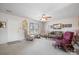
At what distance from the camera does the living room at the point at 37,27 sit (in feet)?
7.79

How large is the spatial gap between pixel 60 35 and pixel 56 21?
27 cm

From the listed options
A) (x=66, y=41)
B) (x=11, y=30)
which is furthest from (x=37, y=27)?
(x=66, y=41)

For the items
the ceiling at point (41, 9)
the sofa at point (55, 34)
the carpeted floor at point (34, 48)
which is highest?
the ceiling at point (41, 9)

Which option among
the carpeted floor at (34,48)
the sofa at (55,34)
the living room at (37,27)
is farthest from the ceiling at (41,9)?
the carpeted floor at (34,48)

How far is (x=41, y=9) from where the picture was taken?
7.86ft

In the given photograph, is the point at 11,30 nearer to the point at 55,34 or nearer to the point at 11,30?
the point at 11,30

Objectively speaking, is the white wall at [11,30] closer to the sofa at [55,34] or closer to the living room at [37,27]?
the living room at [37,27]

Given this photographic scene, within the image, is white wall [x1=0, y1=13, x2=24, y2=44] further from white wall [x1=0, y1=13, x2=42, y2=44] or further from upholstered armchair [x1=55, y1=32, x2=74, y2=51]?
upholstered armchair [x1=55, y1=32, x2=74, y2=51]

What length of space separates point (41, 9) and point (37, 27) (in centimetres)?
35

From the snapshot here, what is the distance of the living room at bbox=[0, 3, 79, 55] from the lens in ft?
7.79
